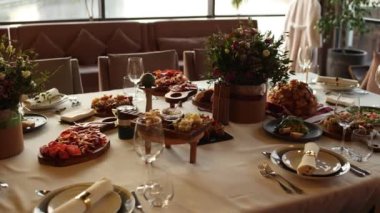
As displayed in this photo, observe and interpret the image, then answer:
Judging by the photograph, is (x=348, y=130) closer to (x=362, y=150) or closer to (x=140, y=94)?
(x=362, y=150)

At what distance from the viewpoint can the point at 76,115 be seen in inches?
72.3

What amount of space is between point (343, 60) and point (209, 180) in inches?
157

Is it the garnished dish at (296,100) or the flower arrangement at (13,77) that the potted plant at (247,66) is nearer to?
the garnished dish at (296,100)

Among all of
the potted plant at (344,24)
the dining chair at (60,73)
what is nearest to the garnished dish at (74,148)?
the dining chair at (60,73)

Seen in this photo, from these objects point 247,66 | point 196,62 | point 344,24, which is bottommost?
point 196,62

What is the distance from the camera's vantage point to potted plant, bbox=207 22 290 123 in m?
1.73

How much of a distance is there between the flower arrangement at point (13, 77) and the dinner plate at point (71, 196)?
397 mm

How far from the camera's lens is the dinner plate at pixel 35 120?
1.71 meters

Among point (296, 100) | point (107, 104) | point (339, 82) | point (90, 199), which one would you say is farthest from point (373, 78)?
point (90, 199)

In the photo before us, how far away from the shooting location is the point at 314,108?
6.41 ft

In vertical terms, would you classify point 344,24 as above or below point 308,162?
above

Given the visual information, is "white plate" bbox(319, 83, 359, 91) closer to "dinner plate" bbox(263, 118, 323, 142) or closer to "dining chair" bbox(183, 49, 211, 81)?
"dinner plate" bbox(263, 118, 323, 142)

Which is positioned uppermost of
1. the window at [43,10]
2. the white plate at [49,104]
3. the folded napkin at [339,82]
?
the window at [43,10]

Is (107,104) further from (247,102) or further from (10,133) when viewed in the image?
(247,102)
